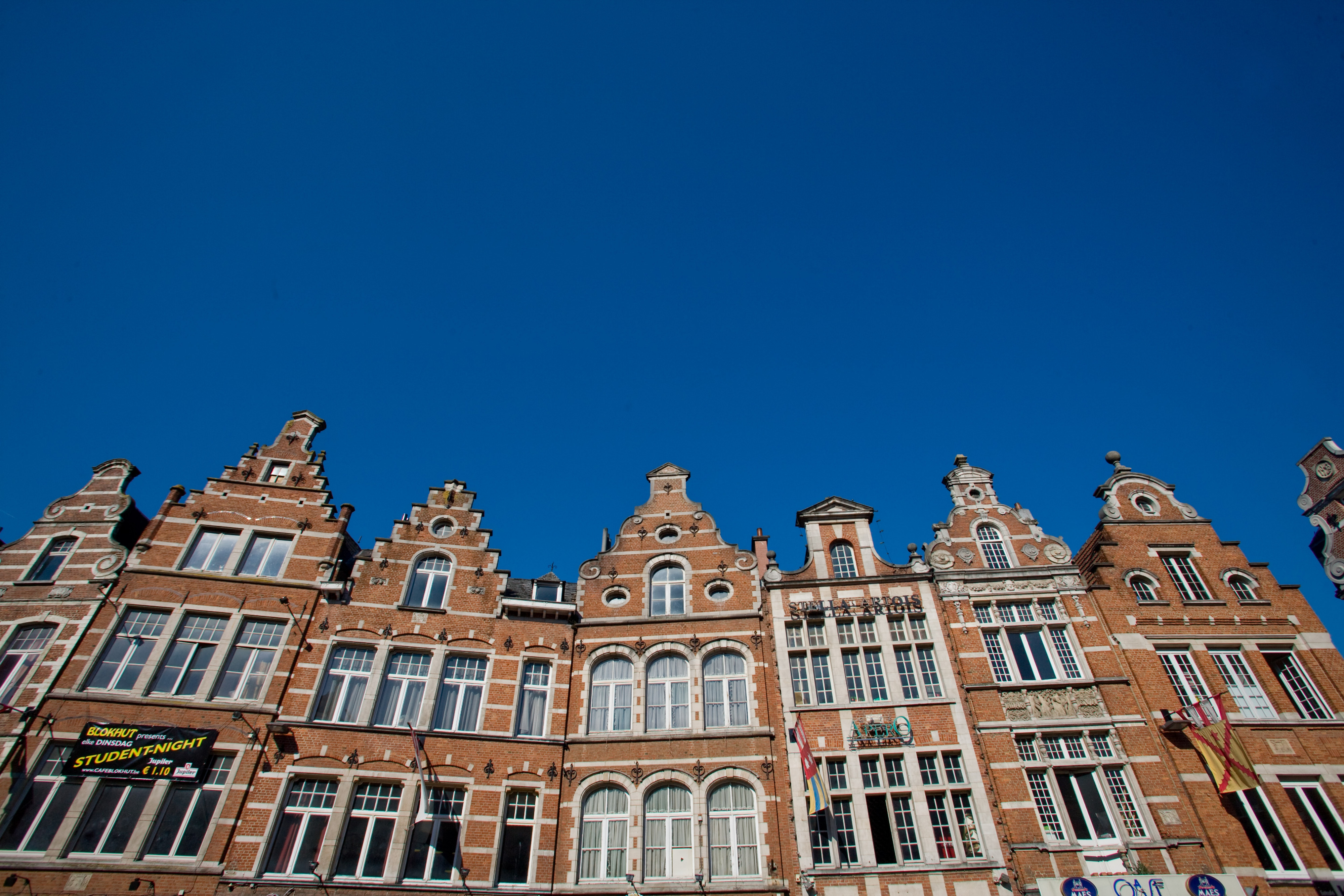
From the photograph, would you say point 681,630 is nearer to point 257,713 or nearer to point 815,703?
point 815,703

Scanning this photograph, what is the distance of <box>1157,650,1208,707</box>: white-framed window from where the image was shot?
60.1ft

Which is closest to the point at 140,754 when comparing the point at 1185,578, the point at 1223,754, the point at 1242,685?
the point at 1223,754

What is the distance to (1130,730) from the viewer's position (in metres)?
17.5

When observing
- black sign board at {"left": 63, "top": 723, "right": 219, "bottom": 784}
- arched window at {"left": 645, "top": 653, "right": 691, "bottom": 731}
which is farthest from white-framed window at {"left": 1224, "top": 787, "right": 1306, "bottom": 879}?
black sign board at {"left": 63, "top": 723, "right": 219, "bottom": 784}

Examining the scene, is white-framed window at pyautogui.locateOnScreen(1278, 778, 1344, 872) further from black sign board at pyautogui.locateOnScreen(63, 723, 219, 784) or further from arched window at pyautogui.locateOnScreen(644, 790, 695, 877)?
black sign board at pyautogui.locateOnScreen(63, 723, 219, 784)

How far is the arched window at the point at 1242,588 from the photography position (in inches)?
795

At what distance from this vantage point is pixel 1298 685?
60.8 feet

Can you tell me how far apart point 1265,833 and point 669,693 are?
1394 centimetres

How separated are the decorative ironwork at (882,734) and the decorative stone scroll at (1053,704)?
2583 millimetres

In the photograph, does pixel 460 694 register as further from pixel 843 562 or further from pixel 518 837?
pixel 843 562

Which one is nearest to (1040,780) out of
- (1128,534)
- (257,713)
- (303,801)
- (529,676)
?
(1128,534)

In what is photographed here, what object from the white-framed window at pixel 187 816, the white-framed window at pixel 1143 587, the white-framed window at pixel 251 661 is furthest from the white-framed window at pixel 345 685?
the white-framed window at pixel 1143 587

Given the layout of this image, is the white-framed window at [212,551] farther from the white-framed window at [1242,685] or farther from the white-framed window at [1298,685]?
the white-framed window at [1298,685]

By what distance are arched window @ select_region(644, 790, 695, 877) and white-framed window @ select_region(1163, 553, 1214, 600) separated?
15.0 meters
